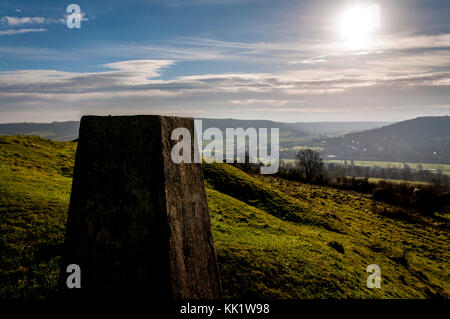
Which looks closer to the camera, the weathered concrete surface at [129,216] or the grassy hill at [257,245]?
the weathered concrete surface at [129,216]

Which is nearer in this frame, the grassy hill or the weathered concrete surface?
the weathered concrete surface

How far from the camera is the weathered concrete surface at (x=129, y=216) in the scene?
463 centimetres

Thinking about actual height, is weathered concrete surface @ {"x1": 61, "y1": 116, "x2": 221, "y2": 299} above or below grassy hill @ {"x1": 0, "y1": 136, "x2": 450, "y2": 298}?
above

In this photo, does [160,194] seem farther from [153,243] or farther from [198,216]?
[198,216]

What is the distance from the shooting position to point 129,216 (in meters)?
4.71

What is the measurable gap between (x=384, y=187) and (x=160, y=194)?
223 feet

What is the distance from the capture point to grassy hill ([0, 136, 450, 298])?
11656mm

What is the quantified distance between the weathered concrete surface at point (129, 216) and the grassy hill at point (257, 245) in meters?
6.74

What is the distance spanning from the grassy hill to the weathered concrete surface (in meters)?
6.74

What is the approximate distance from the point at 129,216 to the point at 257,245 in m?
12.4

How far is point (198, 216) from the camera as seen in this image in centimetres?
570

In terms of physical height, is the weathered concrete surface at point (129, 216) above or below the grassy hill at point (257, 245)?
above
